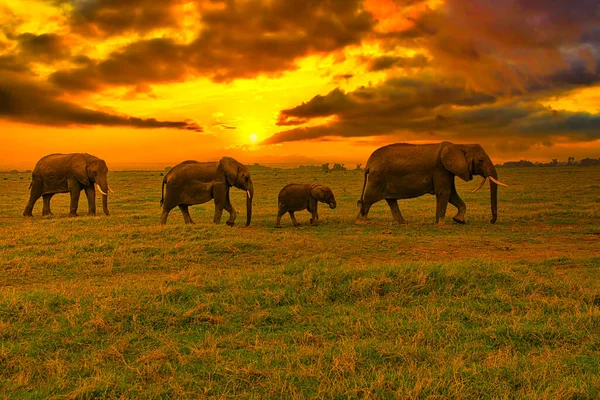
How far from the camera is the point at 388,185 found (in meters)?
16.3

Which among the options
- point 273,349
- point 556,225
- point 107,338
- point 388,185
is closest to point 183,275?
point 107,338

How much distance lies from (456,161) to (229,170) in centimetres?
782

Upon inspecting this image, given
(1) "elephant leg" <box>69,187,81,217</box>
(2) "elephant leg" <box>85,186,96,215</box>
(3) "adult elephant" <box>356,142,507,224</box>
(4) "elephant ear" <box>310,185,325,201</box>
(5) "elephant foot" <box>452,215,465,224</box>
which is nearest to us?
(3) "adult elephant" <box>356,142,507,224</box>

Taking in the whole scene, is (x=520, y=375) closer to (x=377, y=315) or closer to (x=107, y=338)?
(x=377, y=315)

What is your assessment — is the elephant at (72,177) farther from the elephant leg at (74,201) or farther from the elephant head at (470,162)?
the elephant head at (470,162)

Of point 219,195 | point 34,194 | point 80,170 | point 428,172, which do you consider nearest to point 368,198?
point 428,172

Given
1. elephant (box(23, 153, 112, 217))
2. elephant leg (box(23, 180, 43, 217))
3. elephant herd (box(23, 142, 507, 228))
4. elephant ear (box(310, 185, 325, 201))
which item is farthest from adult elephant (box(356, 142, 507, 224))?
elephant leg (box(23, 180, 43, 217))

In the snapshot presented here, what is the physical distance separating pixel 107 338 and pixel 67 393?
1.42 m

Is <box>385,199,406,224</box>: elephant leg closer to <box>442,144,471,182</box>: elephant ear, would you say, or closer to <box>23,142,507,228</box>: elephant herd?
<box>23,142,507,228</box>: elephant herd

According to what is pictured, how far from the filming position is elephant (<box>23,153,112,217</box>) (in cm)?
1881

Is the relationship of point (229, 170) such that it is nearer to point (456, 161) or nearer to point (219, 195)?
point (219, 195)

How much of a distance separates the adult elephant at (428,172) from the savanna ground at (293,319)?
4.04 m

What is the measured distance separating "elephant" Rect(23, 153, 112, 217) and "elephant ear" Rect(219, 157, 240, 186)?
21.2ft

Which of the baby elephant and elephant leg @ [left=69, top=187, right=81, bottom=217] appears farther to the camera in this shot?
elephant leg @ [left=69, top=187, right=81, bottom=217]
